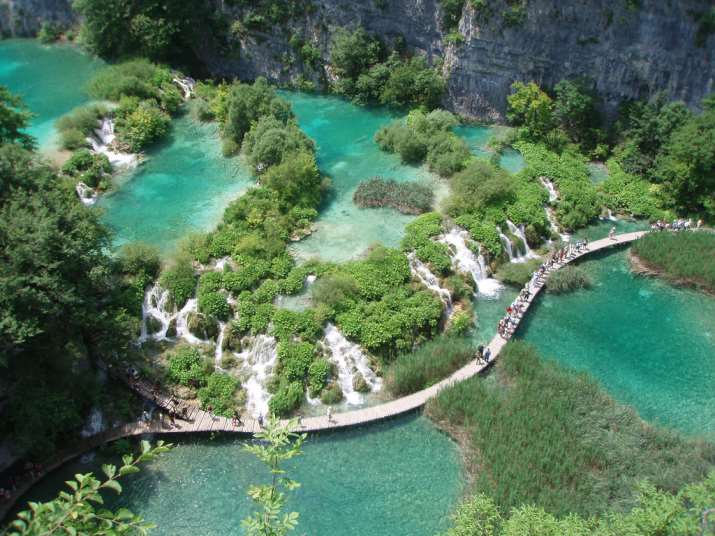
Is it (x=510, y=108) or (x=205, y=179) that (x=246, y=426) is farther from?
(x=510, y=108)

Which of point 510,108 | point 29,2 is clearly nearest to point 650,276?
point 510,108

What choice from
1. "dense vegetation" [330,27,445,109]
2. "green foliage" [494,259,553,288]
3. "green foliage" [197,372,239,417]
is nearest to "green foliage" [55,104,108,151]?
"dense vegetation" [330,27,445,109]

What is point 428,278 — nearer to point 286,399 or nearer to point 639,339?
point 286,399

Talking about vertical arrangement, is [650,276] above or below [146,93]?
below

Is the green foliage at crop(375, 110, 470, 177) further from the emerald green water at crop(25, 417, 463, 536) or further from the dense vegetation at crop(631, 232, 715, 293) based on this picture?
the emerald green water at crop(25, 417, 463, 536)

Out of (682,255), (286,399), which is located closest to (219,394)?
(286,399)

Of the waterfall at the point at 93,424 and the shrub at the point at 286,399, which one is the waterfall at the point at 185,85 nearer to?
the waterfall at the point at 93,424

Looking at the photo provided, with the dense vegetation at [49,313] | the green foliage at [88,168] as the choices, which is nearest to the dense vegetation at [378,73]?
the green foliage at [88,168]
